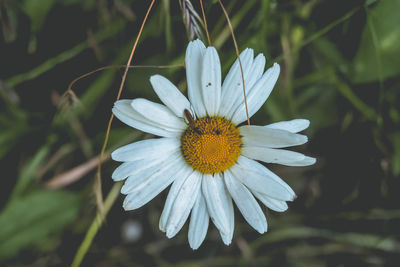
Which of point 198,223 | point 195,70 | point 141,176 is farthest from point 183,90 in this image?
point 198,223

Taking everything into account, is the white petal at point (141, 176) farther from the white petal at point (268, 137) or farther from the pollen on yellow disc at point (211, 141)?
the white petal at point (268, 137)

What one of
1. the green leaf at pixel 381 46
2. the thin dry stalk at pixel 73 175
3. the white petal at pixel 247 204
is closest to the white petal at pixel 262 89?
the white petal at pixel 247 204

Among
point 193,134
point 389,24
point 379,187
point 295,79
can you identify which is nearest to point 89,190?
point 193,134

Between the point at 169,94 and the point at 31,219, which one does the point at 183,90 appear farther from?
the point at 31,219

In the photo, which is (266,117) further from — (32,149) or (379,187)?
(32,149)

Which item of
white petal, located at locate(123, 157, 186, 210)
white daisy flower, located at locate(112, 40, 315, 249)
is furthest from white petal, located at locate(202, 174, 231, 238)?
white petal, located at locate(123, 157, 186, 210)

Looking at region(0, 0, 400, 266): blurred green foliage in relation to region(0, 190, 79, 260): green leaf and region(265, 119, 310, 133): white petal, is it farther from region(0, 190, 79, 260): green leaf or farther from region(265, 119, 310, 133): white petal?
region(265, 119, 310, 133): white petal
